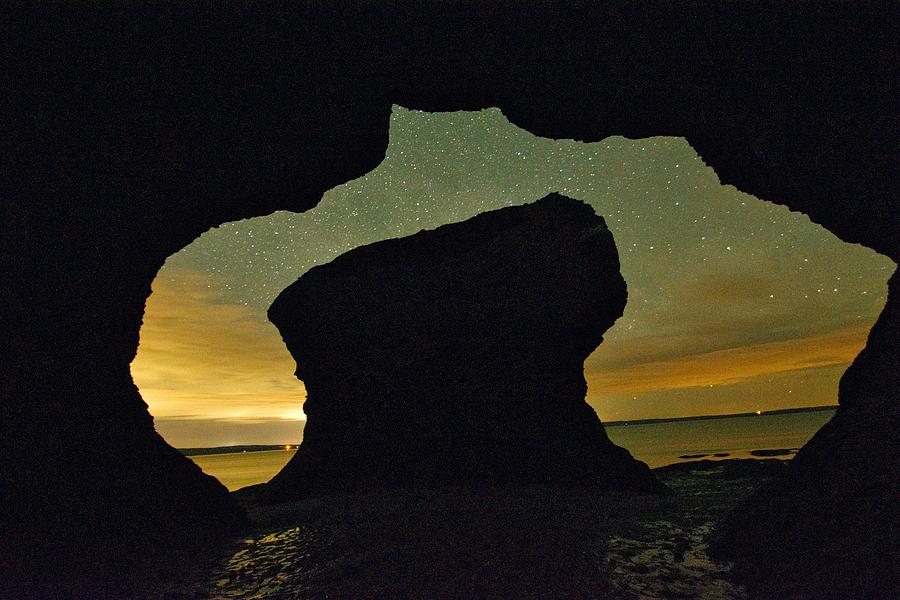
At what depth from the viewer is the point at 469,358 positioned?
12.1m

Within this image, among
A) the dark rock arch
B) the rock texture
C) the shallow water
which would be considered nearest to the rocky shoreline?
the dark rock arch

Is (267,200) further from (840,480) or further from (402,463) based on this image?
(840,480)

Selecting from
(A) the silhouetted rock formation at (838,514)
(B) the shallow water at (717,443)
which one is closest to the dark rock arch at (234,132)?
(A) the silhouetted rock formation at (838,514)

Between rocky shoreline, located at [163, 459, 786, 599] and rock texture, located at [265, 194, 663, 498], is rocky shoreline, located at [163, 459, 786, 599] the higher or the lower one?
the lower one

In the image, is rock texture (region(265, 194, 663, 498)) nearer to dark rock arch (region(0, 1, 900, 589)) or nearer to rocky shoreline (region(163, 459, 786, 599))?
rocky shoreline (region(163, 459, 786, 599))

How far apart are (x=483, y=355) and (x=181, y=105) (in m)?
8.41

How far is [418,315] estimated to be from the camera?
40.2ft

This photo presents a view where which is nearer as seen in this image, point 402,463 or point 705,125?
point 705,125

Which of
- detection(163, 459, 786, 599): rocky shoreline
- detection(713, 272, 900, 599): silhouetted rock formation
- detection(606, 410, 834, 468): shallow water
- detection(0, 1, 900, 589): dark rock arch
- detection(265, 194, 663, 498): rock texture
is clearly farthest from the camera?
detection(606, 410, 834, 468): shallow water

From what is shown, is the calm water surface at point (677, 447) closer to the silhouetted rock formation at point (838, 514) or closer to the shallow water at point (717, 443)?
the shallow water at point (717, 443)

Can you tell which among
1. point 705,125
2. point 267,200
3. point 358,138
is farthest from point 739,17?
point 267,200

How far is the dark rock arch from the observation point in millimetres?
5719

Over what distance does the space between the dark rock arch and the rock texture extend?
4803 mm

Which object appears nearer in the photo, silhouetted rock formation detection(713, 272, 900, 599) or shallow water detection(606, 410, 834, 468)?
silhouetted rock formation detection(713, 272, 900, 599)
